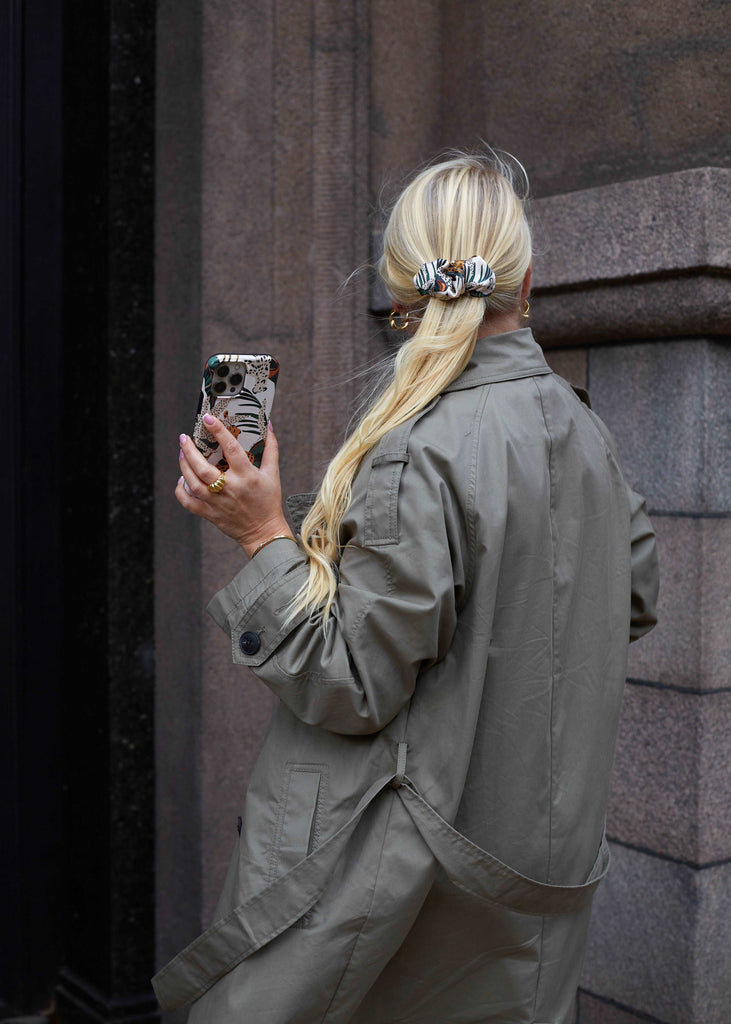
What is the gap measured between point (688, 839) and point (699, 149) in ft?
5.76

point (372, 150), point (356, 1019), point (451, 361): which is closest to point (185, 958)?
point (356, 1019)

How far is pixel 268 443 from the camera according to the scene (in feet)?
5.97

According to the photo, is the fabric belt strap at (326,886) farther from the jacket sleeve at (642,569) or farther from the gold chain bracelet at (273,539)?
the jacket sleeve at (642,569)

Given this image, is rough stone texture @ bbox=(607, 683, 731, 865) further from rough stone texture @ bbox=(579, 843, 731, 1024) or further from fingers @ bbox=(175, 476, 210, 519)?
fingers @ bbox=(175, 476, 210, 519)

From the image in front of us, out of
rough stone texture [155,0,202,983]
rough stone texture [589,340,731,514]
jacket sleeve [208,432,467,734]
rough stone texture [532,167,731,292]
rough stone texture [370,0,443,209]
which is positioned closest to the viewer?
jacket sleeve [208,432,467,734]

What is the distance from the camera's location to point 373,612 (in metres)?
1.65

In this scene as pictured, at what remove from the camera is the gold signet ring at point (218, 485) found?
5.77 ft

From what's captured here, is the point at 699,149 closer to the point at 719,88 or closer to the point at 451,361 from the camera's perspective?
the point at 719,88

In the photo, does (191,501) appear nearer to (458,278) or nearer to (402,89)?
(458,278)

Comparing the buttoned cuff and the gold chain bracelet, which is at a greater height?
the gold chain bracelet

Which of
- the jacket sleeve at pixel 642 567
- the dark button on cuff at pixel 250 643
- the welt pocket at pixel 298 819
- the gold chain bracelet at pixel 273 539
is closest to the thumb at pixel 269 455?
the gold chain bracelet at pixel 273 539

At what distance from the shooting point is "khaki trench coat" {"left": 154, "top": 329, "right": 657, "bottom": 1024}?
1.67 m

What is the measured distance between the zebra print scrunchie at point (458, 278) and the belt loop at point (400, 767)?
2.41ft

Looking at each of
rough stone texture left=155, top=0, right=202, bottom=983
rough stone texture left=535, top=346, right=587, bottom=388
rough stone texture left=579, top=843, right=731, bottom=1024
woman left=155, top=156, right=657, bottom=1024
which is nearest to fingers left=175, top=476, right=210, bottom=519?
woman left=155, top=156, right=657, bottom=1024
